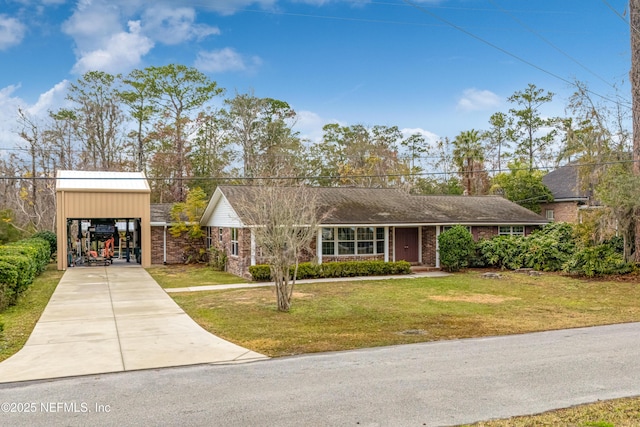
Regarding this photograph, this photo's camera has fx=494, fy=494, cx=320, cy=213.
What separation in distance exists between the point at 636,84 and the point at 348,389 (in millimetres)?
19591

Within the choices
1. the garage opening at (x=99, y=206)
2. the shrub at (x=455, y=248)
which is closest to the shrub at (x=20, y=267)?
the garage opening at (x=99, y=206)

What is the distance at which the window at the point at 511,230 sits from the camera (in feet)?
81.1

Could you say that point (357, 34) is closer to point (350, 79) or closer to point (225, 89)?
point (350, 79)

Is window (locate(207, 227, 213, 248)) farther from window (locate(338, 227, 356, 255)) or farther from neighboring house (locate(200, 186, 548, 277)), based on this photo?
window (locate(338, 227, 356, 255))

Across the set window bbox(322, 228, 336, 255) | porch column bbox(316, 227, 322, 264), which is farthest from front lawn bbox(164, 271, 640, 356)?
window bbox(322, 228, 336, 255)

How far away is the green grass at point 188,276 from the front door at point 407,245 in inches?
303

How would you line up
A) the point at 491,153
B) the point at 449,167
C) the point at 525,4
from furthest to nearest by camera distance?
the point at 491,153
the point at 449,167
the point at 525,4

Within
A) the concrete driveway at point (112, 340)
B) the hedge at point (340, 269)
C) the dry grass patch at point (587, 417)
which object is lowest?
the concrete driveway at point (112, 340)

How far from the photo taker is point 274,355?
27.1 ft

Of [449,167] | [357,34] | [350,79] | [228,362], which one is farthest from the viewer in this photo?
[449,167]

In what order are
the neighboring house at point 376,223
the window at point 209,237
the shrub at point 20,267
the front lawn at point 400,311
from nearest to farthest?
the front lawn at point 400,311
the shrub at point 20,267
the neighboring house at point 376,223
the window at point 209,237

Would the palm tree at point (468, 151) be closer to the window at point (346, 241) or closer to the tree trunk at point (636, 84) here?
the tree trunk at point (636, 84)

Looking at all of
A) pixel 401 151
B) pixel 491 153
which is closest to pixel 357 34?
pixel 401 151

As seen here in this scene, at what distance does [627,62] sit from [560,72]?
101 inches
